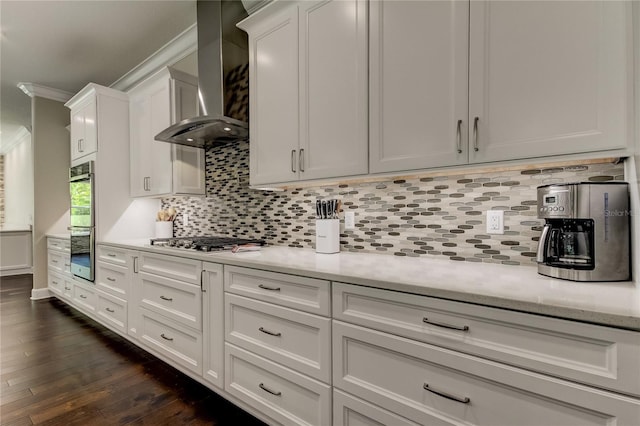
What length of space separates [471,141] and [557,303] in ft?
2.32

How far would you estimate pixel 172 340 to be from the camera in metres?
2.21

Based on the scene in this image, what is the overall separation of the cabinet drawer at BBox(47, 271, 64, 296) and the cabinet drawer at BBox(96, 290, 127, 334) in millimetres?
1323

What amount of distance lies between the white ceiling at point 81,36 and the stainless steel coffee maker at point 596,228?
9.62 ft

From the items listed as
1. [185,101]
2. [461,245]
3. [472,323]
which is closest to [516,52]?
[461,245]

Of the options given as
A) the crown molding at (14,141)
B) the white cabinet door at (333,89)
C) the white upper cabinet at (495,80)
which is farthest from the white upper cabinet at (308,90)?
the crown molding at (14,141)

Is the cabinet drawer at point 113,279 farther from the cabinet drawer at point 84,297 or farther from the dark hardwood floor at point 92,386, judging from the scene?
the dark hardwood floor at point 92,386

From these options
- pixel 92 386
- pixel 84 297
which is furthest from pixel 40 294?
pixel 92 386

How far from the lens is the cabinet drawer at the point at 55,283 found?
13.1 ft

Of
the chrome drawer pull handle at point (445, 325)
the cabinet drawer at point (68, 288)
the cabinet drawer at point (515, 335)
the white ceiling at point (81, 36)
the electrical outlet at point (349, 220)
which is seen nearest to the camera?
the cabinet drawer at point (515, 335)

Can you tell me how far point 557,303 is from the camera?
880 mm

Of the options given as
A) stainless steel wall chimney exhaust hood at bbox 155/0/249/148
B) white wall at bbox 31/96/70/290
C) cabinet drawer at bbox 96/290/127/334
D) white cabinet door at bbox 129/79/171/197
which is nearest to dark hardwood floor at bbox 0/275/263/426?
cabinet drawer at bbox 96/290/127/334

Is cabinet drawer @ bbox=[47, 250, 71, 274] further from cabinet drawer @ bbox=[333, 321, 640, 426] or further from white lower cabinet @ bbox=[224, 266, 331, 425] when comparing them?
cabinet drawer @ bbox=[333, 321, 640, 426]

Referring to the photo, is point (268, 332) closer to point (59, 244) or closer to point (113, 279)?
point (113, 279)

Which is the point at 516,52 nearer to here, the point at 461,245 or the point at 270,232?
the point at 461,245
